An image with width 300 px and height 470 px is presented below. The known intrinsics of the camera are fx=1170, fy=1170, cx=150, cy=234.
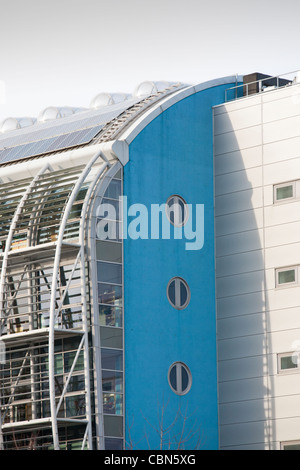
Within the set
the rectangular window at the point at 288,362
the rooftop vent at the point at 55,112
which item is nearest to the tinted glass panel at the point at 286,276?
the rectangular window at the point at 288,362

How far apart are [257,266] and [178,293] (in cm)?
318

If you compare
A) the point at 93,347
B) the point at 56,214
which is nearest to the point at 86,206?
the point at 56,214

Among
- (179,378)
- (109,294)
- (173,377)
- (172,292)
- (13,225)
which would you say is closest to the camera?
(109,294)

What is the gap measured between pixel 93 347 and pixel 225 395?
6227 millimetres

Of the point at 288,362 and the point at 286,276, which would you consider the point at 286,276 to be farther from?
the point at 288,362

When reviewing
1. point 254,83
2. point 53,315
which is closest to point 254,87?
point 254,83

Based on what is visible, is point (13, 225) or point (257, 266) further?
point (257, 266)

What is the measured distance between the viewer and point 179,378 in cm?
4312

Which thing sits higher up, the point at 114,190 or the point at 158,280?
the point at 114,190

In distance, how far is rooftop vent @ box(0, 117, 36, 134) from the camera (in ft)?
181

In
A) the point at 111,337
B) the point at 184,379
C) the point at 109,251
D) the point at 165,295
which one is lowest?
the point at 184,379

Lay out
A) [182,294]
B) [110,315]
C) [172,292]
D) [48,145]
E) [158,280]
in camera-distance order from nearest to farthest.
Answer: [110,315] → [158,280] → [172,292] → [182,294] → [48,145]

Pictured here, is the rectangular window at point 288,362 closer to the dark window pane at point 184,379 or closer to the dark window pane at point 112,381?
the dark window pane at point 184,379

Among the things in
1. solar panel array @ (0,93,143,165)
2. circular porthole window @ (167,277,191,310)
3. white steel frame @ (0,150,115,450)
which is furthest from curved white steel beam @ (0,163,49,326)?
circular porthole window @ (167,277,191,310)
